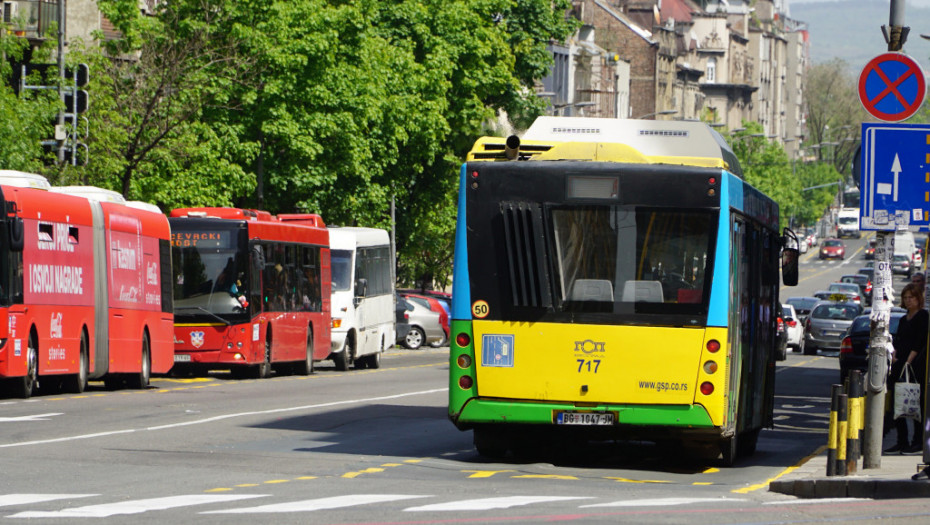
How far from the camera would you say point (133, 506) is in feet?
37.8

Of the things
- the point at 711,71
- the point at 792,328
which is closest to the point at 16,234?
the point at 792,328

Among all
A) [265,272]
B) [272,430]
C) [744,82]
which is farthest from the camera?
[744,82]

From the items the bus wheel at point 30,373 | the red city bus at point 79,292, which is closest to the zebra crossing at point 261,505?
the red city bus at point 79,292

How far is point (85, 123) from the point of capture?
37.6m

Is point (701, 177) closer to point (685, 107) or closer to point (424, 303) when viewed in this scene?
point (424, 303)

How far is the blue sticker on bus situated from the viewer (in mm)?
15156

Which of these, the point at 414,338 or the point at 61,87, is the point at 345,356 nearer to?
the point at 61,87

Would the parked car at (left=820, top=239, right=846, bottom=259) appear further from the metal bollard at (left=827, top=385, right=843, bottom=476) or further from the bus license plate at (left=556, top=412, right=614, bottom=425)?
the metal bollard at (left=827, top=385, right=843, bottom=476)

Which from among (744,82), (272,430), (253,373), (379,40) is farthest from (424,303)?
(744,82)

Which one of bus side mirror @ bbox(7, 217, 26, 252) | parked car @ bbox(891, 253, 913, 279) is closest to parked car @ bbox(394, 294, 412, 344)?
bus side mirror @ bbox(7, 217, 26, 252)

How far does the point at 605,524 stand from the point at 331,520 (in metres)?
1.67

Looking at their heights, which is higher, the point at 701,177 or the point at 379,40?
the point at 379,40

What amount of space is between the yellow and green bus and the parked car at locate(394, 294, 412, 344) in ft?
127

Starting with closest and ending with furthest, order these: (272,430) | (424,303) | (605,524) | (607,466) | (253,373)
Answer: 1. (605,524)
2. (607,466)
3. (272,430)
4. (253,373)
5. (424,303)
